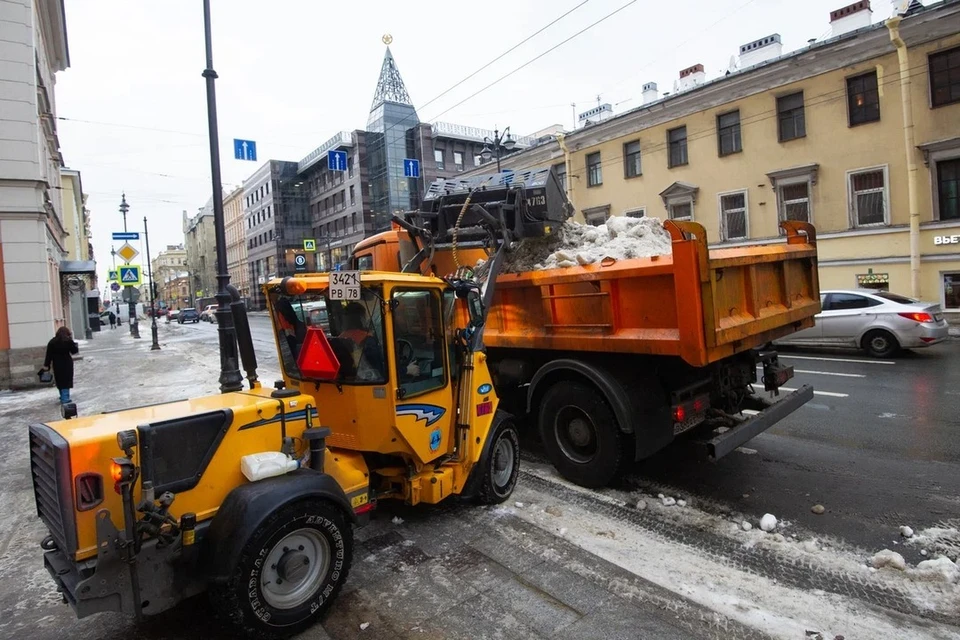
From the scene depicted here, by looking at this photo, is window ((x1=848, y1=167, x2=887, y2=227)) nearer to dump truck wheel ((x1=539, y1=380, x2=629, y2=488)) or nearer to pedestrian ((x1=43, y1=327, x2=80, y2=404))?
dump truck wheel ((x1=539, y1=380, x2=629, y2=488))

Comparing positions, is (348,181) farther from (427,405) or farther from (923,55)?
(427,405)

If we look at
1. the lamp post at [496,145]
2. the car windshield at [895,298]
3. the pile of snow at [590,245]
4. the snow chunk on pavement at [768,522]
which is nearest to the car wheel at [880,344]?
the car windshield at [895,298]

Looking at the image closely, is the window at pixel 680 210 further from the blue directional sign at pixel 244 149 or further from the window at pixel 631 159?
the blue directional sign at pixel 244 149

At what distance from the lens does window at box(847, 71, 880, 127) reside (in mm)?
18125

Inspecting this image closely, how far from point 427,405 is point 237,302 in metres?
2.01

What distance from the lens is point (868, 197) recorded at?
1852cm

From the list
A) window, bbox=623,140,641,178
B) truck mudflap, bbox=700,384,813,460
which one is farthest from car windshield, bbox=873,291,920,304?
window, bbox=623,140,641,178

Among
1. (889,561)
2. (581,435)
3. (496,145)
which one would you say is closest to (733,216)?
(496,145)

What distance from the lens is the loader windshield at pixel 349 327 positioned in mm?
3967

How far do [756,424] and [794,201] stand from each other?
1856cm

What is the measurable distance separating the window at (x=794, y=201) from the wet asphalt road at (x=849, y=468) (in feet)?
42.5

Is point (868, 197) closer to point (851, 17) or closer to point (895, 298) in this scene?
point (851, 17)

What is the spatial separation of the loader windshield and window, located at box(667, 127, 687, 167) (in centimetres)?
2274

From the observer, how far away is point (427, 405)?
429 cm
